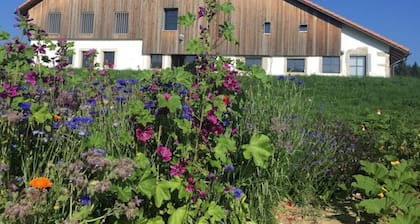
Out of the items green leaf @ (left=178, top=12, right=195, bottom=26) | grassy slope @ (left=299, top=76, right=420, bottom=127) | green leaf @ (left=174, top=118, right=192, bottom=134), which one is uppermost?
grassy slope @ (left=299, top=76, right=420, bottom=127)

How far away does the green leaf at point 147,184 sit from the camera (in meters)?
2.42

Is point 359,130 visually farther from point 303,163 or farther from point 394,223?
point 394,223

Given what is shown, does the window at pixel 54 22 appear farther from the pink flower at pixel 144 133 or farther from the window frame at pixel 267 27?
the pink flower at pixel 144 133

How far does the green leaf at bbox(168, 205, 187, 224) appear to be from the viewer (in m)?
2.66

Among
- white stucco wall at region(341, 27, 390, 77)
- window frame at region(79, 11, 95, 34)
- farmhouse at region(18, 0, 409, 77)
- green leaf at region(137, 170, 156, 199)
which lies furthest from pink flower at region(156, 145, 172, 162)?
window frame at region(79, 11, 95, 34)

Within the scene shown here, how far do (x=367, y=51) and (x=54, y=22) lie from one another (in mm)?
22114

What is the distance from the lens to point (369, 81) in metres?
22.1

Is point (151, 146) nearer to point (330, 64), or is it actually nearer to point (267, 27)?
point (330, 64)

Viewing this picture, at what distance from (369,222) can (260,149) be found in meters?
1.20

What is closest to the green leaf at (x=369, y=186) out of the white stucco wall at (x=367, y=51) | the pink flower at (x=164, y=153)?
the pink flower at (x=164, y=153)

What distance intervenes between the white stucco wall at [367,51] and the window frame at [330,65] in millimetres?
269

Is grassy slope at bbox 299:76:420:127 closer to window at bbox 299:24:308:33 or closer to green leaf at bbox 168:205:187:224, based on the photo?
window at bbox 299:24:308:33

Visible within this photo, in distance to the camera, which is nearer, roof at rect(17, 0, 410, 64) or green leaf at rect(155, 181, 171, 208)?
green leaf at rect(155, 181, 171, 208)

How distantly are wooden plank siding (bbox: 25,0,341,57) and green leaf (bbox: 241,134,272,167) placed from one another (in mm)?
24998
